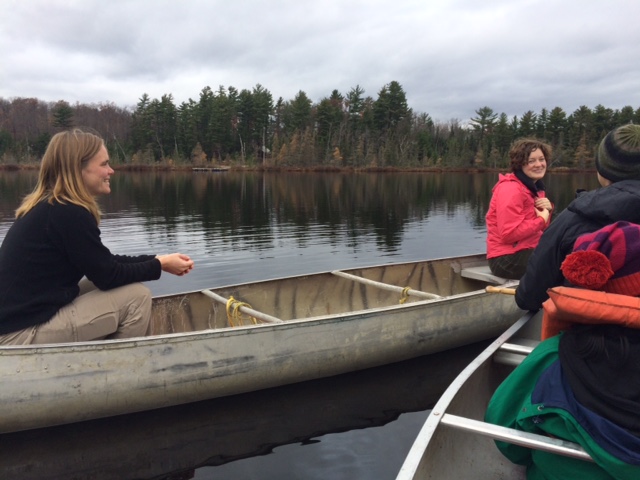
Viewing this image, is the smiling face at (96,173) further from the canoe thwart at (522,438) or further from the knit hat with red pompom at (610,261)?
the knit hat with red pompom at (610,261)

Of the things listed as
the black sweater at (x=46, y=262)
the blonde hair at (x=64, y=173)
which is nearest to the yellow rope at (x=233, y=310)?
the black sweater at (x=46, y=262)

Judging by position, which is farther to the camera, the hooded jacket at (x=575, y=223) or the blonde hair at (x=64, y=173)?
the blonde hair at (x=64, y=173)

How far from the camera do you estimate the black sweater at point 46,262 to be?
3.95m

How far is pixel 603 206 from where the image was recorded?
2.42m

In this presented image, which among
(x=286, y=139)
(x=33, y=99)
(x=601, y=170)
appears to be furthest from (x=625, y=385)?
(x=33, y=99)

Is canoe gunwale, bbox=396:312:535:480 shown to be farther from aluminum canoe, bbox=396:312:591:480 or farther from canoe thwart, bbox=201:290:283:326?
canoe thwart, bbox=201:290:283:326

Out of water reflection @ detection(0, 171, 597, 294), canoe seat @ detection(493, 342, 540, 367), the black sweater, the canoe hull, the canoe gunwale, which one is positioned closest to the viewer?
the canoe gunwale

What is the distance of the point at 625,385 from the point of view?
7.41ft

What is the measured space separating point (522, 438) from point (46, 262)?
11.6 ft

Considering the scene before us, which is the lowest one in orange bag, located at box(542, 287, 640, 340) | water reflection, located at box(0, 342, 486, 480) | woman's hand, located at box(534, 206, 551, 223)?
water reflection, located at box(0, 342, 486, 480)

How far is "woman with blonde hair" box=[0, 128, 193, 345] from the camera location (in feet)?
13.0

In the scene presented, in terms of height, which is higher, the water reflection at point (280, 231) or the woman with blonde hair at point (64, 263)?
the woman with blonde hair at point (64, 263)

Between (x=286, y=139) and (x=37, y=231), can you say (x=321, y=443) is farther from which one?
(x=286, y=139)

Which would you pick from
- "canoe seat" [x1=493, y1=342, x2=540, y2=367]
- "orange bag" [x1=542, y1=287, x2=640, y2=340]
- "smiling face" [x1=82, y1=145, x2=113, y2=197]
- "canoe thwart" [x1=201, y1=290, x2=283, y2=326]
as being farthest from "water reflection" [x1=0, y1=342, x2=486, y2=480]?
"orange bag" [x1=542, y1=287, x2=640, y2=340]
